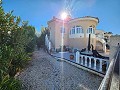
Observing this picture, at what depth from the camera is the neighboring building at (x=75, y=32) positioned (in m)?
21.1

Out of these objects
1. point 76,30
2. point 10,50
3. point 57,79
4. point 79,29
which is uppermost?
point 79,29

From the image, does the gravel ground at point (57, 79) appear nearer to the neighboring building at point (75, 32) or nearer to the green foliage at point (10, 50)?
the green foliage at point (10, 50)

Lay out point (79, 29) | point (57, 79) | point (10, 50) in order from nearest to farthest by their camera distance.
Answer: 1. point (10, 50)
2. point (57, 79)
3. point (79, 29)

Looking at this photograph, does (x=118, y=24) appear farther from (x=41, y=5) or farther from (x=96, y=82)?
(x=96, y=82)

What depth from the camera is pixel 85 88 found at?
7055 millimetres

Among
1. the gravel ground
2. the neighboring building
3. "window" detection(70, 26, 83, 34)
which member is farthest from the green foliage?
"window" detection(70, 26, 83, 34)

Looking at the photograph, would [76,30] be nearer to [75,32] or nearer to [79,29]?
[75,32]

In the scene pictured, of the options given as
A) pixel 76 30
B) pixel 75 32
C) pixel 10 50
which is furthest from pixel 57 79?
pixel 76 30

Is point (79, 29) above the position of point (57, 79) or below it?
above

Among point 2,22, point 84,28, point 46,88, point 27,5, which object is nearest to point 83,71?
point 46,88

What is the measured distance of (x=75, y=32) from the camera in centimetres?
2177

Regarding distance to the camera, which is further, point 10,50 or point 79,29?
point 79,29

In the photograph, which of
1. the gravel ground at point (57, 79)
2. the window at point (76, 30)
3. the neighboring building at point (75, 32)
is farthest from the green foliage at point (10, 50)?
the window at point (76, 30)

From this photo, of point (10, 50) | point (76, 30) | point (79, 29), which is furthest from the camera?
point (76, 30)
